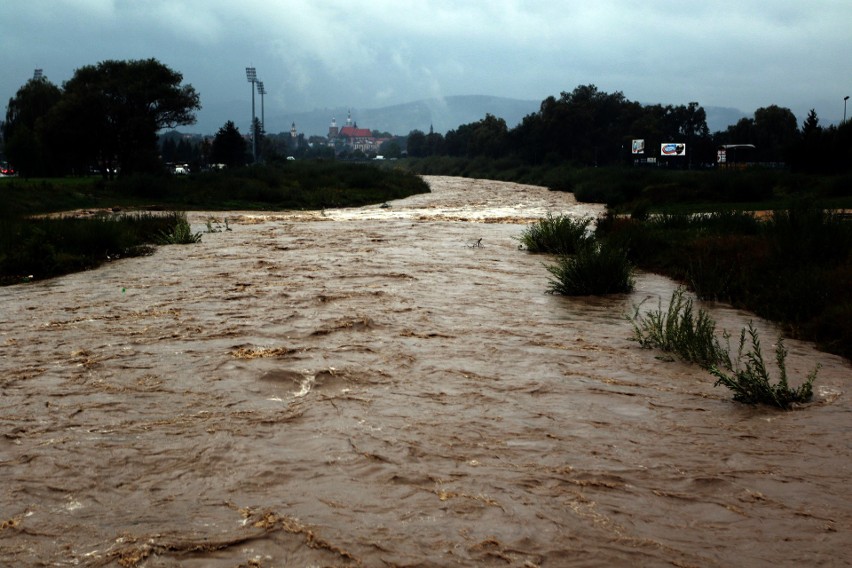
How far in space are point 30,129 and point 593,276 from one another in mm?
69630

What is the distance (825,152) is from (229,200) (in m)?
34.5

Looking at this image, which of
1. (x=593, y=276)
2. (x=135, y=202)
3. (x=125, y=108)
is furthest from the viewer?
(x=125, y=108)

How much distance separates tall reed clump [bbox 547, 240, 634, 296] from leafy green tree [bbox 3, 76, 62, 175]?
5262cm

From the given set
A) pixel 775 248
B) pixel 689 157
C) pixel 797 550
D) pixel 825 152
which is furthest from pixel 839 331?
pixel 689 157

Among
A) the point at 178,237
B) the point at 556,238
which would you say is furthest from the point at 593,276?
the point at 178,237

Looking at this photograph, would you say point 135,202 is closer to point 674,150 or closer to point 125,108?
point 125,108

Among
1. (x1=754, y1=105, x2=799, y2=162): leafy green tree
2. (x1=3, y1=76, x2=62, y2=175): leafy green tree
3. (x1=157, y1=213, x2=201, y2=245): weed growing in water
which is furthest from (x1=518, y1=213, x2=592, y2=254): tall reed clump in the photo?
(x1=754, y1=105, x2=799, y2=162): leafy green tree

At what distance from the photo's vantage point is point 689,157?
97.4 m

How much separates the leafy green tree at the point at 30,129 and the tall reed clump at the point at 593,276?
2072 inches

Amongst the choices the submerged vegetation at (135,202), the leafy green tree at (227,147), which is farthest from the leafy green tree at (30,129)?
the leafy green tree at (227,147)

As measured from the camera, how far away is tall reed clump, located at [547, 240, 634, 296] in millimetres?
14703

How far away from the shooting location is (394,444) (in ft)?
21.7

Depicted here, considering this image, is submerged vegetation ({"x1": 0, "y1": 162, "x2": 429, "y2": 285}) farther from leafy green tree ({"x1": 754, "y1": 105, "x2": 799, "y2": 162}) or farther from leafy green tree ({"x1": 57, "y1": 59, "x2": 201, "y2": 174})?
leafy green tree ({"x1": 754, "y1": 105, "x2": 799, "y2": 162})

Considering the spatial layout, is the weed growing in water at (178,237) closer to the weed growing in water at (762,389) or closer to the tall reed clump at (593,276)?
the tall reed clump at (593,276)
